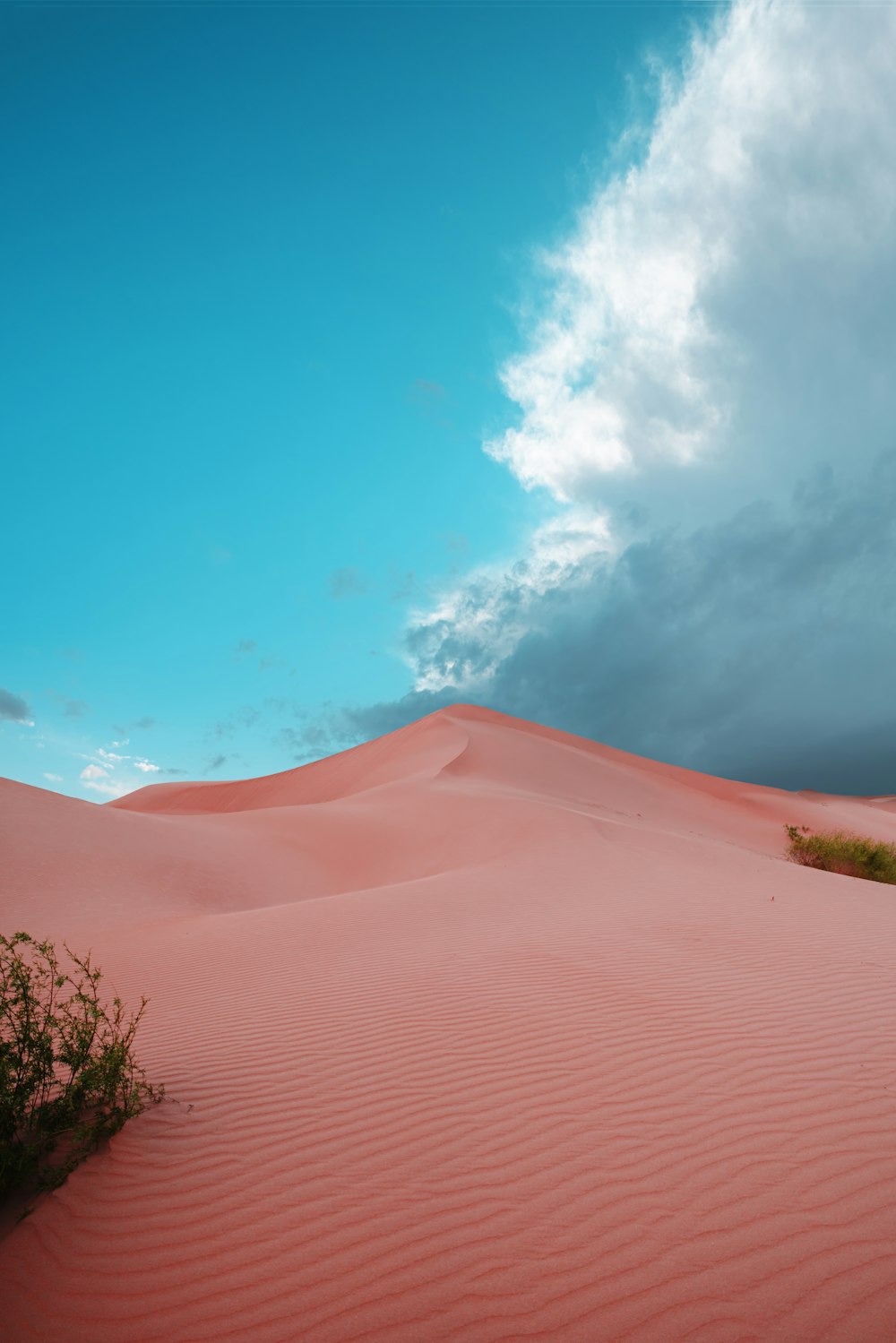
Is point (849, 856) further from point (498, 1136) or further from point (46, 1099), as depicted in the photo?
point (46, 1099)

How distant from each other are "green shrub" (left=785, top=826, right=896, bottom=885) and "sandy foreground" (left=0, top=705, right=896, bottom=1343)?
1139 centimetres

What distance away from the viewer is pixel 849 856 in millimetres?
20672

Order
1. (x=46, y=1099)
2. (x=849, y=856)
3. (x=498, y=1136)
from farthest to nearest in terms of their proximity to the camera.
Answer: (x=849, y=856), (x=46, y=1099), (x=498, y=1136)

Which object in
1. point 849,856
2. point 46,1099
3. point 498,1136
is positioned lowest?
point 498,1136

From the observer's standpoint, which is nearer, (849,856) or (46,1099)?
(46,1099)

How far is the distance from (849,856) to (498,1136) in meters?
20.8

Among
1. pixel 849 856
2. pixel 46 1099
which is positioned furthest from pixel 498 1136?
pixel 849 856

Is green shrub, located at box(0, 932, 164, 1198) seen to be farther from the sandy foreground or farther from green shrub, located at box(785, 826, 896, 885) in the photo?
green shrub, located at box(785, 826, 896, 885)

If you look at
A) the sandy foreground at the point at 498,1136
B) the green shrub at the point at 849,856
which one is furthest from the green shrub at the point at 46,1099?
the green shrub at the point at 849,856

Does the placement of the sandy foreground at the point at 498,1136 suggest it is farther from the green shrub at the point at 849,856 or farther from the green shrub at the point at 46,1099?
the green shrub at the point at 849,856

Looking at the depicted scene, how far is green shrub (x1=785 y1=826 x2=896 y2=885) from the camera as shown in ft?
66.8

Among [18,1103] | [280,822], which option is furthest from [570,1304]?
[280,822]

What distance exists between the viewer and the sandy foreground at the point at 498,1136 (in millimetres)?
2734

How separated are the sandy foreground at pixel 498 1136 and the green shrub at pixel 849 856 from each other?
11.4m
